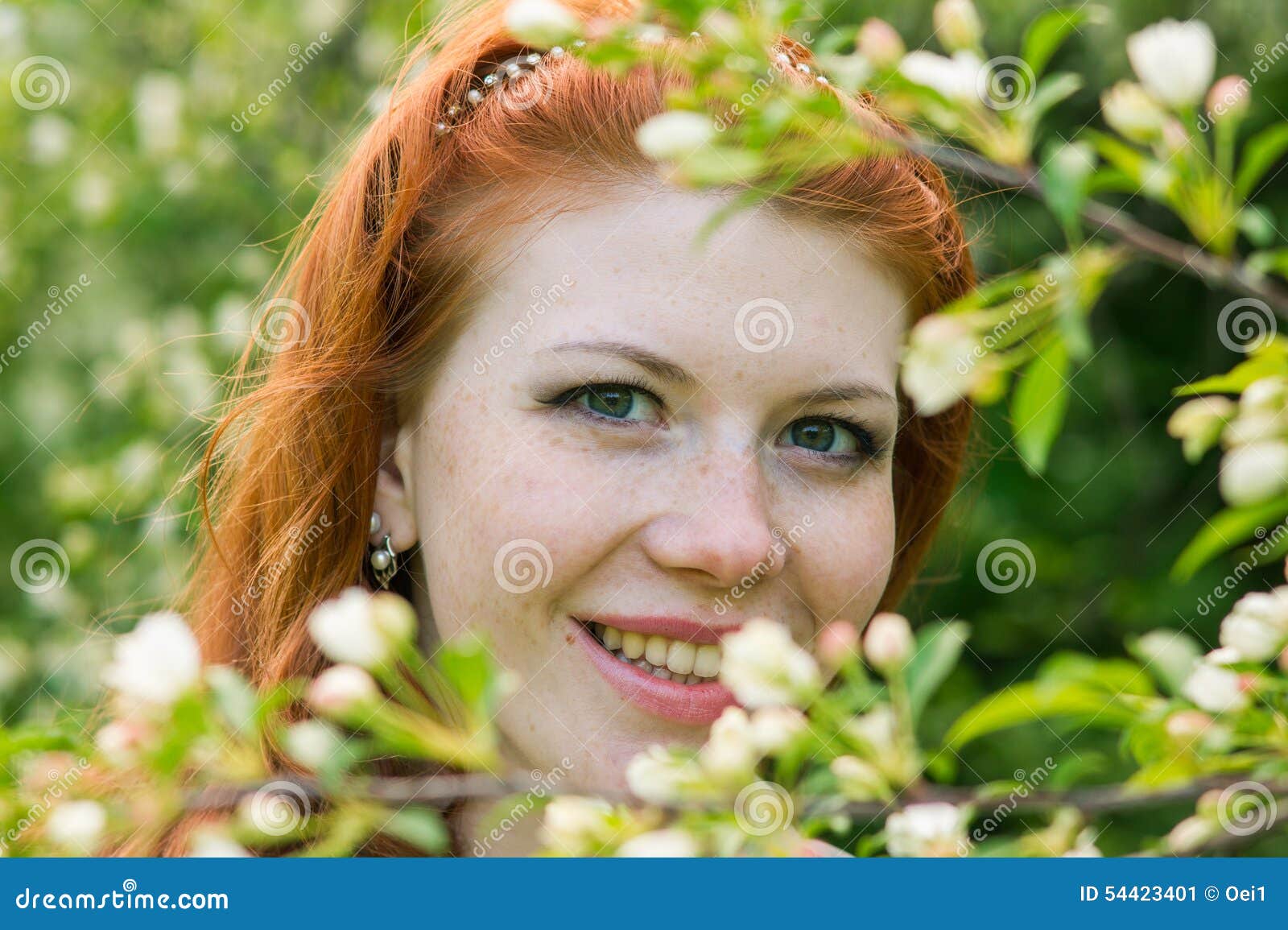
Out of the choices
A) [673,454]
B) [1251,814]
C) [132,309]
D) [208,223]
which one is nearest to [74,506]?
[132,309]

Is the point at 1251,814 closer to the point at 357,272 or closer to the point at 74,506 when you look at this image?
the point at 357,272

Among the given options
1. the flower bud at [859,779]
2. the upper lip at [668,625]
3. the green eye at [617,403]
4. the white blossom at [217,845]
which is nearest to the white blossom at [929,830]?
the flower bud at [859,779]

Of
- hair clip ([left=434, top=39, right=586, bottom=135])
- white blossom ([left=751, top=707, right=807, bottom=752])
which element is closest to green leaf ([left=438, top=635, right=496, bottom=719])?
white blossom ([left=751, top=707, right=807, bottom=752])

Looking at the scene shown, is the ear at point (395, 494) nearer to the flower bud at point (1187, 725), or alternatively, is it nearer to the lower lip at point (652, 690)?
the lower lip at point (652, 690)

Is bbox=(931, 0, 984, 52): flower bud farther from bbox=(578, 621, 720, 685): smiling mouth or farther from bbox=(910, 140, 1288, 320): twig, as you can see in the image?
bbox=(578, 621, 720, 685): smiling mouth

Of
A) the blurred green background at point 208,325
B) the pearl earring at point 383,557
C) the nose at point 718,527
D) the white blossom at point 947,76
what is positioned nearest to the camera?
the white blossom at point 947,76

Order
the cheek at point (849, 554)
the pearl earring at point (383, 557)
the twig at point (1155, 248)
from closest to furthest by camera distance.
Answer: the twig at point (1155, 248) < the cheek at point (849, 554) < the pearl earring at point (383, 557)

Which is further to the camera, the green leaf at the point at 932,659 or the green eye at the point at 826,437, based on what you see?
the green eye at the point at 826,437

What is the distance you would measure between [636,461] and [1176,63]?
739mm

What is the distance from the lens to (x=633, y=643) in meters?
1.41

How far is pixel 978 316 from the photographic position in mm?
733

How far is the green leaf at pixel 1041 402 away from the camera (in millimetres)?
712

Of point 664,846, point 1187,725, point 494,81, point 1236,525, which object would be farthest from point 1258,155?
point 494,81

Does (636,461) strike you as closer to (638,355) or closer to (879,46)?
(638,355)
